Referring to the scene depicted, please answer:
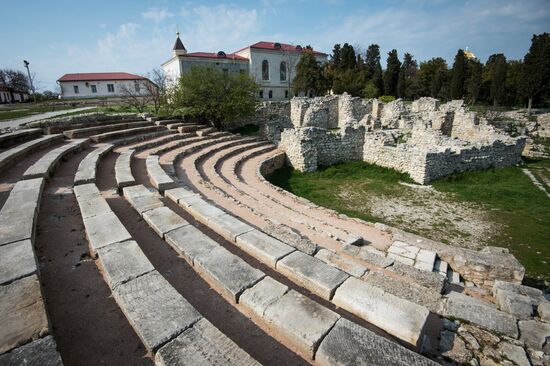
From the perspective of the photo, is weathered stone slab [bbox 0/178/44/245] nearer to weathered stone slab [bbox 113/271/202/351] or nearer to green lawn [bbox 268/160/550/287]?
weathered stone slab [bbox 113/271/202/351]

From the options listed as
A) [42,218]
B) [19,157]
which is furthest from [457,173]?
[19,157]

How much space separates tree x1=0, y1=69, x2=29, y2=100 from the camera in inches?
1917

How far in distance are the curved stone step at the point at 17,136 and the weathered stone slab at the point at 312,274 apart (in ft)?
32.2

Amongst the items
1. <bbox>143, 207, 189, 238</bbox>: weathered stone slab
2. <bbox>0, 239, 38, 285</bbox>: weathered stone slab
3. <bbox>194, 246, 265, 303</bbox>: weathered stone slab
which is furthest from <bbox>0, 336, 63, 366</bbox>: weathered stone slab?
<bbox>143, 207, 189, 238</bbox>: weathered stone slab

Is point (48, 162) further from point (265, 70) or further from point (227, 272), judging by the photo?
point (265, 70)

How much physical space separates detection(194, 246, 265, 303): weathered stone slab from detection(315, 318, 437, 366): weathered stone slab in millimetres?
941

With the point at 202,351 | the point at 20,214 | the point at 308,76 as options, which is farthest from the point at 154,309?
the point at 308,76

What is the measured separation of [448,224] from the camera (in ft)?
27.1

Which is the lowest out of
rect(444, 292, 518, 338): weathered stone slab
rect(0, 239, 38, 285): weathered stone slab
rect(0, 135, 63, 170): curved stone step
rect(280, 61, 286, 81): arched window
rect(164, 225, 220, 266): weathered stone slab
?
rect(444, 292, 518, 338): weathered stone slab

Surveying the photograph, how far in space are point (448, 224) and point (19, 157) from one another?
491 inches

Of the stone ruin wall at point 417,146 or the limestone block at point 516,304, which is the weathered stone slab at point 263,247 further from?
the stone ruin wall at point 417,146

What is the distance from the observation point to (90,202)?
458 cm

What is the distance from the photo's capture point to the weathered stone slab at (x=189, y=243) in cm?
334

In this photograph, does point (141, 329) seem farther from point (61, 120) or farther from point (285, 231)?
point (61, 120)
